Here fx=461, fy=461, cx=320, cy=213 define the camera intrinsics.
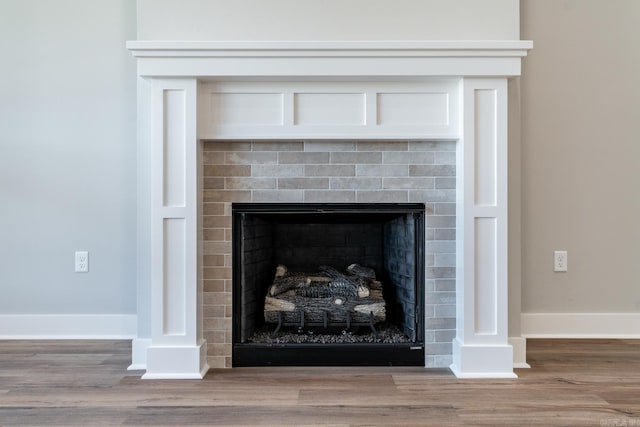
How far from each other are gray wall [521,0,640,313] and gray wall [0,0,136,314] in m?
2.23

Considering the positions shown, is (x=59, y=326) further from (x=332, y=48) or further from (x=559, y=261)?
(x=559, y=261)

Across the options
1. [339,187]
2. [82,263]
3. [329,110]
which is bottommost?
[82,263]

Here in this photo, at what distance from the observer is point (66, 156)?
8.38 ft

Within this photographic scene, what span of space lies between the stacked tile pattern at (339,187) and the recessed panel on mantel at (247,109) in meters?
0.10

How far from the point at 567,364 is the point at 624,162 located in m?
1.21

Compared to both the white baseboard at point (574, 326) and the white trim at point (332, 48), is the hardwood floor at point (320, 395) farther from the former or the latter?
the white trim at point (332, 48)

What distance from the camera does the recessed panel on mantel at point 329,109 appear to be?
209 centimetres

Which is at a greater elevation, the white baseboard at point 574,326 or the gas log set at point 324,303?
the gas log set at point 324,303

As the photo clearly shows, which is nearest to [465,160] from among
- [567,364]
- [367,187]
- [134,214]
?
[367,187]

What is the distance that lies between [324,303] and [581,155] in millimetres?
1656

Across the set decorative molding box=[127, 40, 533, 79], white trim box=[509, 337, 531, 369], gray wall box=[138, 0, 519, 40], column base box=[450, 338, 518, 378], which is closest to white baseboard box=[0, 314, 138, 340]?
decorative molding box=[127, 40, 533, 79]

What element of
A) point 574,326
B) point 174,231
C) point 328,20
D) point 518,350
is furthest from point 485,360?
point 328,20

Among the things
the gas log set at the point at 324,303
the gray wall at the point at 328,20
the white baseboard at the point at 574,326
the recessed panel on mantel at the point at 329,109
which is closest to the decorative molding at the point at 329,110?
the recessed panel on mantel at the point at 329,109

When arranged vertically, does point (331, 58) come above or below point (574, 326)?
above
